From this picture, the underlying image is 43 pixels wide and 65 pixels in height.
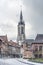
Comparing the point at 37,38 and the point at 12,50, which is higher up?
the point at 37,38

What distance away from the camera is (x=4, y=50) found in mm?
132500

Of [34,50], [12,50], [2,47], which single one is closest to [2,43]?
[2,47]

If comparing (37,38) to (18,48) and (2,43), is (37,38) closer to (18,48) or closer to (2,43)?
(2,43)

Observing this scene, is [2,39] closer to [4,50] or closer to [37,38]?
[4,50]

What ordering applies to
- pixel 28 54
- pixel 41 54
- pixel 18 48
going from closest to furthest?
pixel 41 54 → pixel 28 54 → pixel 18 48

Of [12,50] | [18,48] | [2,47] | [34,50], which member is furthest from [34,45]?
[18,48]

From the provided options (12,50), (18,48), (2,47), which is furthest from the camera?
(18,48)

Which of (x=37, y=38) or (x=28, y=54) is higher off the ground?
(x=37, y=38)

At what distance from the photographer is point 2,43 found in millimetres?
131875

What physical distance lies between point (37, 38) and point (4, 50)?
3705cm

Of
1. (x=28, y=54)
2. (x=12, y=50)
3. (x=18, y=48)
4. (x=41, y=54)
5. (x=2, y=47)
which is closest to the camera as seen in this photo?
(x=41, y=54)

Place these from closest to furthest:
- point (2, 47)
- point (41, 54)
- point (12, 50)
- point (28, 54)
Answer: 1. point (41, 54)
2. point (28, 54)
3. point (2, 47)
4. point (12, 50)

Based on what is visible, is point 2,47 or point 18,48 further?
point 18,48

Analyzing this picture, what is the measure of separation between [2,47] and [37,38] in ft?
116
